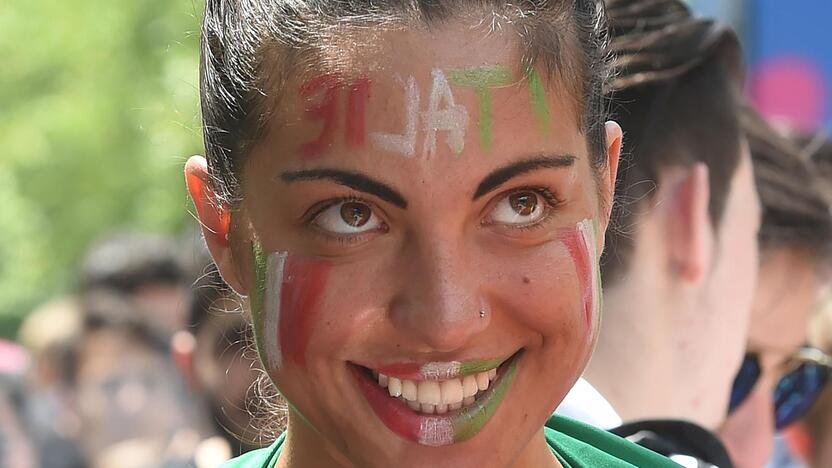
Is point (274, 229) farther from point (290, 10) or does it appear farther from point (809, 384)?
point (809, 384)

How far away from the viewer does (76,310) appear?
22.4ft

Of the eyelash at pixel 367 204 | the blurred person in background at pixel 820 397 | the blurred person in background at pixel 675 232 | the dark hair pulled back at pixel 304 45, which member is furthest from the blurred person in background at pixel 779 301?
the eyelash at pixel 367 204

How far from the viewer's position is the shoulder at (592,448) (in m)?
2.22

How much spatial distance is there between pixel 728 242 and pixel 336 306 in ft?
5.09

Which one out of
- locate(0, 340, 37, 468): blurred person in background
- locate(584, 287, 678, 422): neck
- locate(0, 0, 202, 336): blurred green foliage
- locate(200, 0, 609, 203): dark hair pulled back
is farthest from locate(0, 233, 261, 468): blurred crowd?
locate(0, 0, 202, 336): blurred green foliage

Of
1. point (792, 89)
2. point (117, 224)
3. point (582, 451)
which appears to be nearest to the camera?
point (582, 451)

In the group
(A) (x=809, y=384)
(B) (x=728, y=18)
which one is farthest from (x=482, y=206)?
(B) (x=728, y=18)

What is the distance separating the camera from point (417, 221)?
1.81m

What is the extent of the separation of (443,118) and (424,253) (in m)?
0.19

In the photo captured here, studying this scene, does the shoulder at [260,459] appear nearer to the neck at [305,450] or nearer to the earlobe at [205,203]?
the neck at [305,450]

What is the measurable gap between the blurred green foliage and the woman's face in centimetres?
1184

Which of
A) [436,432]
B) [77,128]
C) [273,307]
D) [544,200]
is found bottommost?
[77,128]

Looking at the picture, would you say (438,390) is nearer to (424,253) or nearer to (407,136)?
(424,253)

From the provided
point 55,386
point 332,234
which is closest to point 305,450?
point 332,234
